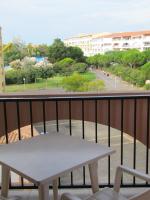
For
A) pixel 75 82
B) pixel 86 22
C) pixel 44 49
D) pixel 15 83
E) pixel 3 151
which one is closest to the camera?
pixel 3 151

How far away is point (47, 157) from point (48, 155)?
0.03 meters

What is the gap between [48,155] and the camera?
165 cm

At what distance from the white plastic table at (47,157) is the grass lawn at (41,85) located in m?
10.5

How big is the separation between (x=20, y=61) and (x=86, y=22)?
4917mm

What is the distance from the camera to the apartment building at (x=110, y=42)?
12.6 m

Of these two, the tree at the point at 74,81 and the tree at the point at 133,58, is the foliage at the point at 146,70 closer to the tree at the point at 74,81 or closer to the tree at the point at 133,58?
the tree at the point at 133,58

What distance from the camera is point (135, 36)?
13.6 metres

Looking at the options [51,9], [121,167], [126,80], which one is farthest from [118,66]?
[121,167]

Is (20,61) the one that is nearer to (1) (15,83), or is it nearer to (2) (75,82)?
(1) (15,83)

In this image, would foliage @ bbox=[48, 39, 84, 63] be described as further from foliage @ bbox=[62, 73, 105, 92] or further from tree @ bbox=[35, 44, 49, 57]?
foliage @ bbox=[62, 73, 105, 92]

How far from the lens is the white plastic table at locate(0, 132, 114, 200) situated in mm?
1415

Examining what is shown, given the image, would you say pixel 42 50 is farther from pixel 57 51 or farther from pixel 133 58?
pixel 133 58

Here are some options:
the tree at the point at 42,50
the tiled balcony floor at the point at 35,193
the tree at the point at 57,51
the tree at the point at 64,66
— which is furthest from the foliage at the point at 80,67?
the tiled balcony floor at the point at 35,193

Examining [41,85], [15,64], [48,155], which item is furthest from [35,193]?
[15,64]
